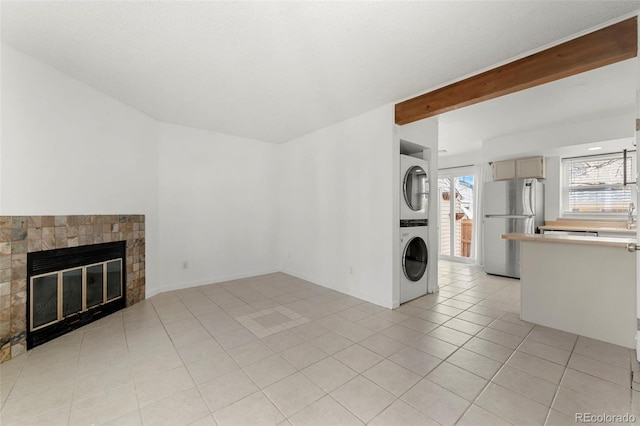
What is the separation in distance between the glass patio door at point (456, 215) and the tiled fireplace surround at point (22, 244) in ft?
21.3

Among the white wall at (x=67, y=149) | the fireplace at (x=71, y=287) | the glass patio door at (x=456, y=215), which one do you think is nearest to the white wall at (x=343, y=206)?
the white wall at (x=67, y=149)

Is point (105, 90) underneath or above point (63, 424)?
above

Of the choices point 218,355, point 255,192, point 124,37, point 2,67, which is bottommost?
point 218,355

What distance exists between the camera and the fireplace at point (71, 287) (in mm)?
2342

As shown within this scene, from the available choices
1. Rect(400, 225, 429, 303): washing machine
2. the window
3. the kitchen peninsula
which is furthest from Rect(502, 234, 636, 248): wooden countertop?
the window

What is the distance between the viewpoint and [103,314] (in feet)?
9.76

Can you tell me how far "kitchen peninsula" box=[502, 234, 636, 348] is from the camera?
7.64 ft

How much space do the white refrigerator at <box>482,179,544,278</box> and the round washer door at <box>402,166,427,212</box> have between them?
82.6 inches

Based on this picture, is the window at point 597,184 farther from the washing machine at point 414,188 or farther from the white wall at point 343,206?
the white wall at point 343,206

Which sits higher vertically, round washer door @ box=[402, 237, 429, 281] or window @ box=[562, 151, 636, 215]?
window @ box=[562, 151, 636, 215]

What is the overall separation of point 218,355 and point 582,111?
5250 millimetres

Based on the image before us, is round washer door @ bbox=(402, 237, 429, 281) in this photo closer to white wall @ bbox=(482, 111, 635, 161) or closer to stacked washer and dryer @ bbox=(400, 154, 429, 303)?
stacked washer and dryer @ bbox=(400, 154, 429, 303)

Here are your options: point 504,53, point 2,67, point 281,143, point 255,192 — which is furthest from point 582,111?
point 2,67

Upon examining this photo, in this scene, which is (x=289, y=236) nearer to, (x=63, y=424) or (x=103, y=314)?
(x=103, y=314)
